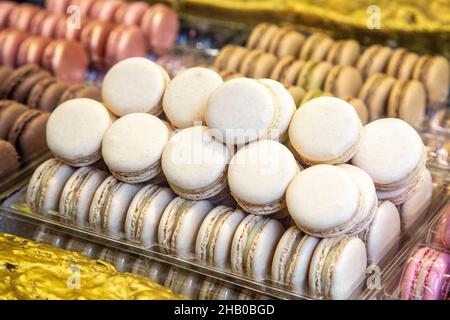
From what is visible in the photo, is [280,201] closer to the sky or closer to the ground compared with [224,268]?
closer to the sky

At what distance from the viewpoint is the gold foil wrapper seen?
158 cm

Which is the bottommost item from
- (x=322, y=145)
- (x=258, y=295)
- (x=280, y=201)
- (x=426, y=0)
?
(x=258, y=295)

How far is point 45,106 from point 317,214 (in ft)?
3.86

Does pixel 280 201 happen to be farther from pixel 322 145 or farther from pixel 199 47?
pixel 199 47

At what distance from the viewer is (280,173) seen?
166 cm

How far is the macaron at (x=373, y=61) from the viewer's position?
2.61m

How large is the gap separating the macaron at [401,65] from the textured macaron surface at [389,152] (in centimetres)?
86

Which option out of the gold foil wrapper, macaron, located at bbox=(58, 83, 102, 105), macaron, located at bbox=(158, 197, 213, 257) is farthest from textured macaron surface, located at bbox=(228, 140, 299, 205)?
macaron, located at bbox=(58, 83, 102, 105)

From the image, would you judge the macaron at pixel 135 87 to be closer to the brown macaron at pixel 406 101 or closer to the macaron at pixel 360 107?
the macaron at pixel 360 107

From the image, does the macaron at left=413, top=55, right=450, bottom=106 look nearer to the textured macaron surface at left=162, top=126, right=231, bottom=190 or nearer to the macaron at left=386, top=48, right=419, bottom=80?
the macaron at left=386, top=48, right=419, bottom=80

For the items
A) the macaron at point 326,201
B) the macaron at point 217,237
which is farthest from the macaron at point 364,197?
the macaron at point 217,237

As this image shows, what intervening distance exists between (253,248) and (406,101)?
3.12 ft

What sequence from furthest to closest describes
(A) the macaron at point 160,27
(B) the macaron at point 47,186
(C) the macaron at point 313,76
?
1. (A) the macaron at point 160,27
2. (C) the macaron at point 313,76
3. (B) the macaron at point 47,186

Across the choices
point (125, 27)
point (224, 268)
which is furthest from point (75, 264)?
point (125, 27)
